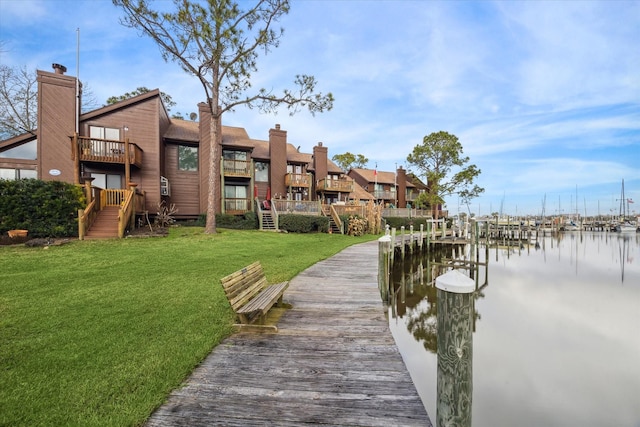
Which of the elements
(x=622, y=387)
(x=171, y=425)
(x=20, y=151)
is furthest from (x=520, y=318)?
(x=20, y=151)

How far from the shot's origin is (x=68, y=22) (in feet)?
58.2

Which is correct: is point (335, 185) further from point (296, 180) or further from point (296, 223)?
point (296, 223)

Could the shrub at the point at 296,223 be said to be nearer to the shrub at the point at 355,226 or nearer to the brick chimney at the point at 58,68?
the shrub at the point at 355,226

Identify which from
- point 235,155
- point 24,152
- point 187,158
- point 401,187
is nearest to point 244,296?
point 187,158

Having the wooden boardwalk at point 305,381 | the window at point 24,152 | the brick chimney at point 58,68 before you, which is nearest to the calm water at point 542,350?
the wooden boardwalk at point 305,381

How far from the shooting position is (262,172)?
26.4 meters

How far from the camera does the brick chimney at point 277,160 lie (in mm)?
26219

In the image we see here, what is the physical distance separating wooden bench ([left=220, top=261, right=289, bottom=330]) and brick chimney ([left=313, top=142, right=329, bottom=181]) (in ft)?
88.8

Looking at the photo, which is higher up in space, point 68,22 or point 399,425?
point 68,22

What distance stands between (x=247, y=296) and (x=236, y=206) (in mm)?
19512

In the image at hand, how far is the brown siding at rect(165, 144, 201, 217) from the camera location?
22.0m

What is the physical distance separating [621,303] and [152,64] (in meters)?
27.3

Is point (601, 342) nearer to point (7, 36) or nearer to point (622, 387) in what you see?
point (622, 387)

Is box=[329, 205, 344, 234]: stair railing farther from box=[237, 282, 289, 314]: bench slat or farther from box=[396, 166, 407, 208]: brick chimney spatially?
box=[396, 166, 407, 208]: brick chimney
